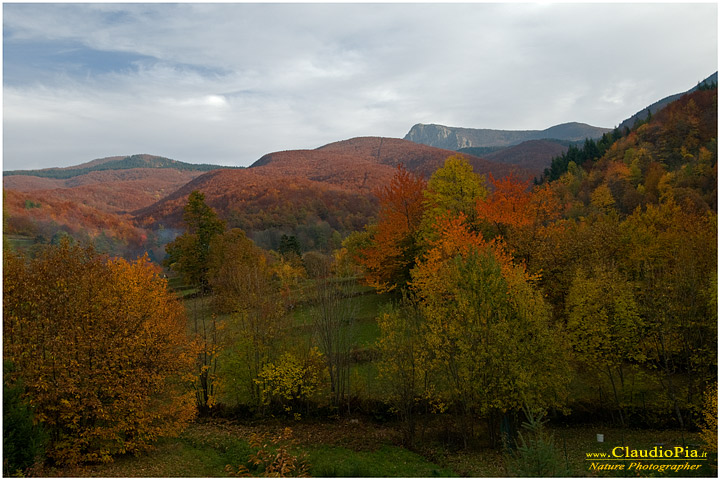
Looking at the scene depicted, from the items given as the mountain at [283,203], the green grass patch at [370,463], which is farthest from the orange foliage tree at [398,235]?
the mountain at [283,203]

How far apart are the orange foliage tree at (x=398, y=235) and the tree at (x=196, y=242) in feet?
65.6

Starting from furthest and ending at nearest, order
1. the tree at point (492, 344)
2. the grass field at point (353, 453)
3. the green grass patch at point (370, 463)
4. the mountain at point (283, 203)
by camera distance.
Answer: the mountain at point (283, 203) < the tree at point (492, 344) < the green grass patch at point (370, 463) < the grass field at point (353, 453)

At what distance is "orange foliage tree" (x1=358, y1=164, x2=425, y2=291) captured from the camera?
32719mm

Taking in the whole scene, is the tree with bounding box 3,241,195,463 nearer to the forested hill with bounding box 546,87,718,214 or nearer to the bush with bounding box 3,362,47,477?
the bush with bounding box 3,362,47,477

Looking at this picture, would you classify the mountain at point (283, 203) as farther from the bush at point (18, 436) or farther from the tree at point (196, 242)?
the bush at point (18, 436)

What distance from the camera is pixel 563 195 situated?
69.4 metres

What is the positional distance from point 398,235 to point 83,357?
22510 mm

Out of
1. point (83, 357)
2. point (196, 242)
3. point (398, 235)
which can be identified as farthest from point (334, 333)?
point (196, 242)

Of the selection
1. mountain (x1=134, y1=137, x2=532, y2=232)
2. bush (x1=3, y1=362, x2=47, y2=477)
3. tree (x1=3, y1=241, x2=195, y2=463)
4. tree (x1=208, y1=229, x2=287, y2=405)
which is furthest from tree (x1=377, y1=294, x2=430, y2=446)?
mountain (x1=134, y1=137, x2=532, y2=232)

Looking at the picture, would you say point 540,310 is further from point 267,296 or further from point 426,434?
point 267,296

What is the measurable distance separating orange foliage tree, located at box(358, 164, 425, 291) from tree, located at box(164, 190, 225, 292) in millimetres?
20006

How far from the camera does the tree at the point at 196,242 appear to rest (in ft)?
153

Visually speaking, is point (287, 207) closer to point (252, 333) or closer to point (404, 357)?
point (252, 333)

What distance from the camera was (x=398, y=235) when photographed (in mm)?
33125
